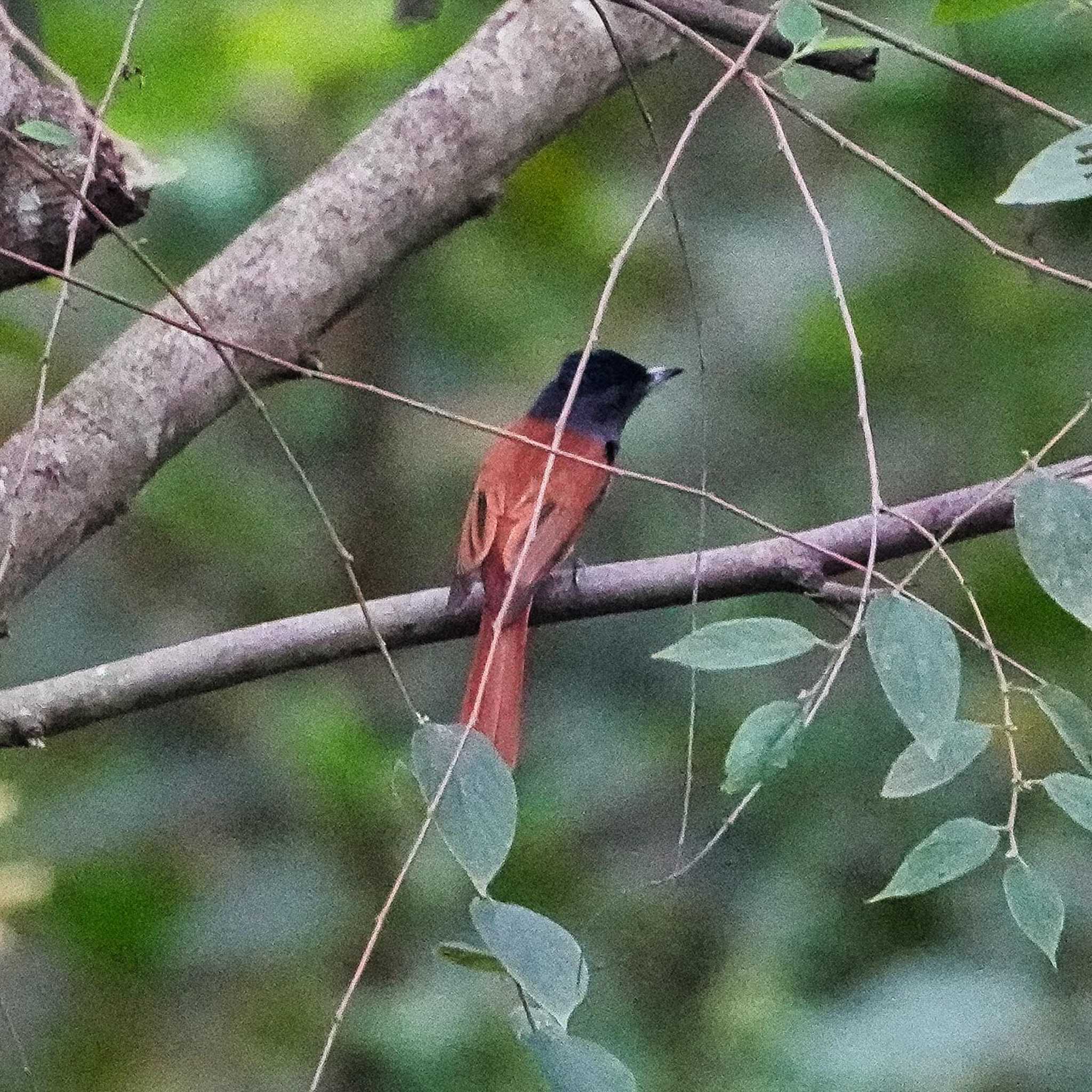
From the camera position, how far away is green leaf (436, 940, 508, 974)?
118 centimetres

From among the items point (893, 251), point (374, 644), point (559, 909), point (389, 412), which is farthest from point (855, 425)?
point (374, 644)

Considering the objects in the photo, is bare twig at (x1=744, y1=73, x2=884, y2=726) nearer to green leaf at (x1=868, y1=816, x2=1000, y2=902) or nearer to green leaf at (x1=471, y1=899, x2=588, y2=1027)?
green leaf at (x1=868, y1=816, x2=1000, y2=902)

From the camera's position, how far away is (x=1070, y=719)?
1.33 m

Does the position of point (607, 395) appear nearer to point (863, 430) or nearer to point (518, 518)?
point (518, 518)

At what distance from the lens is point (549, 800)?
3398 mm

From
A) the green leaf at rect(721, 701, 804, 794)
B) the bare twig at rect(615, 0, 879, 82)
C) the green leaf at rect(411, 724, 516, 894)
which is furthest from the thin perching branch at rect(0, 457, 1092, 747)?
Answer: the green leaf at rect(411, 724, 516, 894)

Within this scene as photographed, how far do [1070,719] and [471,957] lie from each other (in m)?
0.46

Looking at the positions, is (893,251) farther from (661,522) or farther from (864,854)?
(864,854)

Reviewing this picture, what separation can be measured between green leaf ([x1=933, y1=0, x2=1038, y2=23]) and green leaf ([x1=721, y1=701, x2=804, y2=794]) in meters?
0.86

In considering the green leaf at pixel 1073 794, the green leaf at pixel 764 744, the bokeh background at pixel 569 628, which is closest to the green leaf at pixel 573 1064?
the green leaf at pixel 764 744

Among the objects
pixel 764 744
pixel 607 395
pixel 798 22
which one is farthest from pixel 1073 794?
pixel 607 395

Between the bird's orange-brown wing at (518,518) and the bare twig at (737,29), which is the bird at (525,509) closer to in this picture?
the bird's orange-brown wing at (518,518)

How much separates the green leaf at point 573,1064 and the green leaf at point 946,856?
238 millimetres

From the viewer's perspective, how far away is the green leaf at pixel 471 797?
3.89ft
